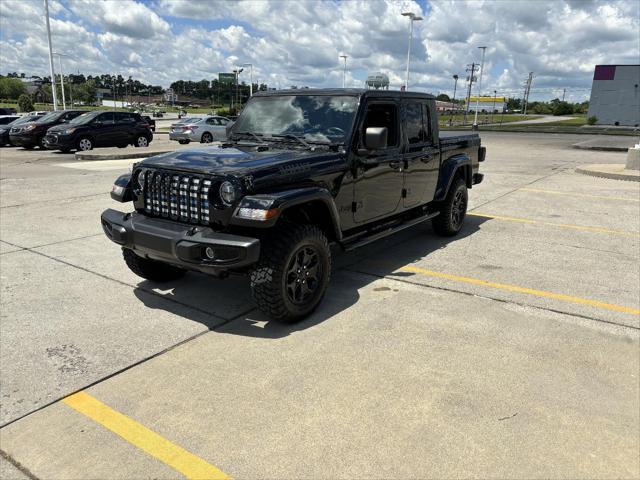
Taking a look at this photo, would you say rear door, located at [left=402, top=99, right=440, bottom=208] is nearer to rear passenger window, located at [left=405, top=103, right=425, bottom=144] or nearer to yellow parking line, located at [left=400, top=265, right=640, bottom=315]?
rear passenger window, located at [left=405, top=103, right=425, bottom=144]

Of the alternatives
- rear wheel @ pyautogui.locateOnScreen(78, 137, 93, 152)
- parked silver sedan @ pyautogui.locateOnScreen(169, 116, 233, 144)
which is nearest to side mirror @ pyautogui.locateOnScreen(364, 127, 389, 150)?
rear wheel @ pyautogui.locateOnScreen(78, 137, 93, 152)

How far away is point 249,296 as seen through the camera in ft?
15.6

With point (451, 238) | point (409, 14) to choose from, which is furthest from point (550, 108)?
point (451, 238)

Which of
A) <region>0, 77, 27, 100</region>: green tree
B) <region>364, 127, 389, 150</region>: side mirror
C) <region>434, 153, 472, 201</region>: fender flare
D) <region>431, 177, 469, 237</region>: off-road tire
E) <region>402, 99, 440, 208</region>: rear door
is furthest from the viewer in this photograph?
<region>0, 77, 27, 100</region>: green tree

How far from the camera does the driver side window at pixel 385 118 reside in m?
4.90

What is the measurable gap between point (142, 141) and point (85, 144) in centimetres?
299

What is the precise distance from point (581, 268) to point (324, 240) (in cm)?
333

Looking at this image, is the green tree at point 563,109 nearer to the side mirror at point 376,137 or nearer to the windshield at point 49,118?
the windshield at point 49,118

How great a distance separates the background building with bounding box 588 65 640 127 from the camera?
6031 cm

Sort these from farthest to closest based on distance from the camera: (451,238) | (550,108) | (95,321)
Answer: (550,108), (451,238), (95,321)

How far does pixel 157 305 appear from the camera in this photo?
4473 mm

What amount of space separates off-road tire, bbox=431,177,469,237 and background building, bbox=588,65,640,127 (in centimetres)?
6451

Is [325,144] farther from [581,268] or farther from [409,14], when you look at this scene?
[409,14]

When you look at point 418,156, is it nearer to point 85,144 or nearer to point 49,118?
point 85,144
